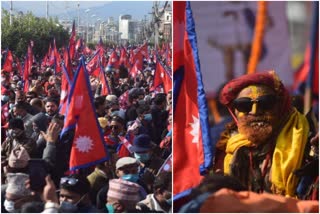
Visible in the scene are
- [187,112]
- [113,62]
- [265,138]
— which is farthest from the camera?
[113,62]

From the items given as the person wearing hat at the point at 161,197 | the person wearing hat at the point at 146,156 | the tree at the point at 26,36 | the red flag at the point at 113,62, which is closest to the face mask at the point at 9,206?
the person wearing hat at the point at 161,197

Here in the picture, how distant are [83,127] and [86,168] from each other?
0.33 m

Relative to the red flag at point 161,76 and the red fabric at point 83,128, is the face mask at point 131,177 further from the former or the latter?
the red flag at point 161,76

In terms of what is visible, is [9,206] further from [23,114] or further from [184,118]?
[23,114]

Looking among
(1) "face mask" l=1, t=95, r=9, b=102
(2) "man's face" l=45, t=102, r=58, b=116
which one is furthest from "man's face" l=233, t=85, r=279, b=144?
(1) "face mask" l=1, t=95, r=9, b=102

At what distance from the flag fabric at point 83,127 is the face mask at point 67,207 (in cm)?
117

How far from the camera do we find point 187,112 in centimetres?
505

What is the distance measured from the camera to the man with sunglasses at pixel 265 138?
5070 mm

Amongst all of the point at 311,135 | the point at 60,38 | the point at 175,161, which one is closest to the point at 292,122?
the point at 311,135

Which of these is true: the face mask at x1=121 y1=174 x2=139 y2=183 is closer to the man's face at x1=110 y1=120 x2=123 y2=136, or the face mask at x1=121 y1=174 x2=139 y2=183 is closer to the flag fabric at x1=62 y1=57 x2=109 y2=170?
the flag fabric at x1=62 y1=57 x2=109 y2=170

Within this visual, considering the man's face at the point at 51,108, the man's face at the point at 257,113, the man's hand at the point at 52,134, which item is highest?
the man's face at the point at 257,113

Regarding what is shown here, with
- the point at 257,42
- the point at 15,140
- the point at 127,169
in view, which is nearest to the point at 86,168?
the point at 127,169

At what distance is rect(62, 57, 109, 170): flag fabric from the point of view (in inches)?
233

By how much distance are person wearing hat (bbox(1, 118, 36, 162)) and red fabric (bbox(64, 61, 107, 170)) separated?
0.47m
